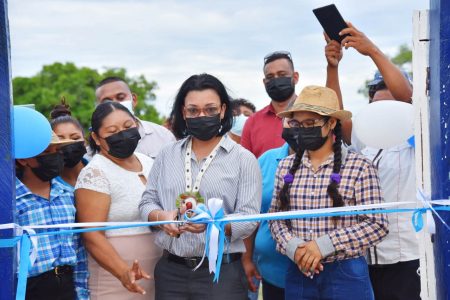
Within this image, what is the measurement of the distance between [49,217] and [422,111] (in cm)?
200

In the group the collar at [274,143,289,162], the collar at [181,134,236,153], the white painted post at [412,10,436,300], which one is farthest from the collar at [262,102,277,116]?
the white painted post at [412,10,436,300]

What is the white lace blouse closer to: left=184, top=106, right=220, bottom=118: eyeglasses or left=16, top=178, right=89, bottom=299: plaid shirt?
left=16, top=178, right=89, bottom=299: plaid shirt

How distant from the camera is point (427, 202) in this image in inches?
106

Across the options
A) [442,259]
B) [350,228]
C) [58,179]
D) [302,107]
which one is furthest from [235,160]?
[442,259]

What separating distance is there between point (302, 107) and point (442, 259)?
49.4 inches

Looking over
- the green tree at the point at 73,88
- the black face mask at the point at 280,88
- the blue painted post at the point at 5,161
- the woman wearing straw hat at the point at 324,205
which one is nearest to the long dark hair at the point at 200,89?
the woman wearing straw hat at the point at 324,205

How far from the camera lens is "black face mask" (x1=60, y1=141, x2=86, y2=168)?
4.06 metres

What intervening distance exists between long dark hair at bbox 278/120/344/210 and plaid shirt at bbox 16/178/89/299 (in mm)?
1179

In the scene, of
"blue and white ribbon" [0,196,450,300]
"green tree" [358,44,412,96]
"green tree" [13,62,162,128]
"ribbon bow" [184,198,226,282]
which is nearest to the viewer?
"blue and white ribbon" [0,196,450,300]

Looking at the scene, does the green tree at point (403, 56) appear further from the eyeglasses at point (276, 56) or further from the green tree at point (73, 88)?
the eyeglasses at point (276, 56)

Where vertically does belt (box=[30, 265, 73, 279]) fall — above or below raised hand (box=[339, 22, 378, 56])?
below

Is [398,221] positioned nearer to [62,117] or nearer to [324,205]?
[324,205]

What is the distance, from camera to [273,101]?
16.2 ft

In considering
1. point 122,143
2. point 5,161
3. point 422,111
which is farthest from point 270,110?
point 5,161
